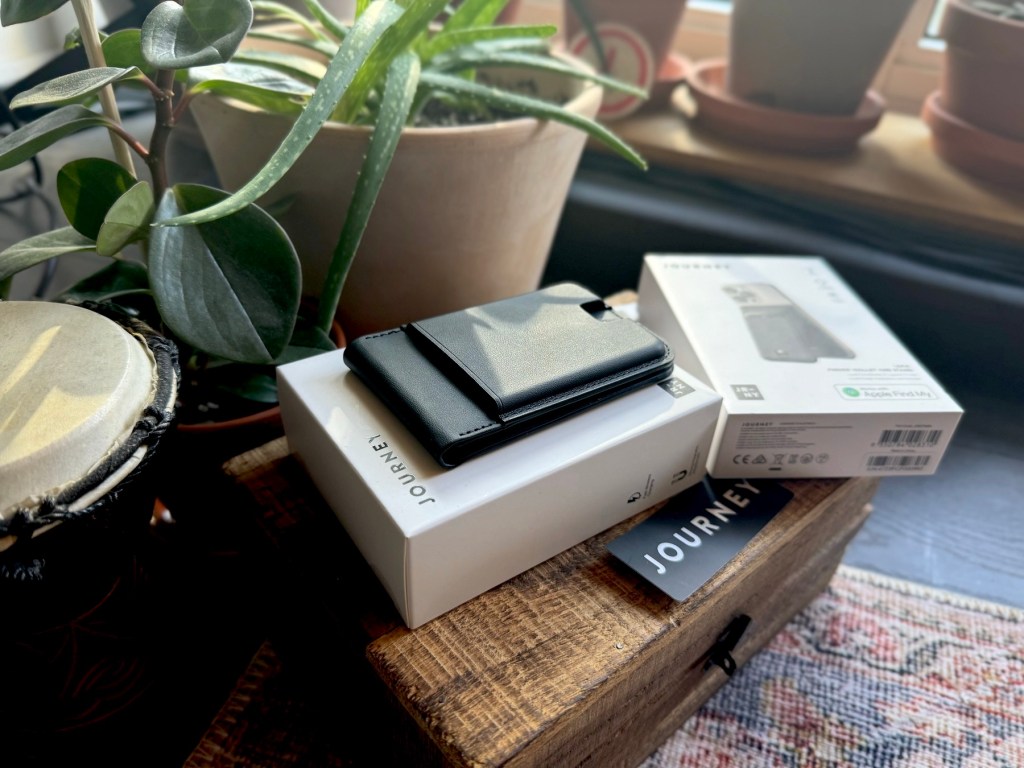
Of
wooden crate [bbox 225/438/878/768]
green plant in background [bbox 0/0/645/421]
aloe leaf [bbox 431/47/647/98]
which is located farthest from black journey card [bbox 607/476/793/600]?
aloe leaf [bbox 431/47/647/98]

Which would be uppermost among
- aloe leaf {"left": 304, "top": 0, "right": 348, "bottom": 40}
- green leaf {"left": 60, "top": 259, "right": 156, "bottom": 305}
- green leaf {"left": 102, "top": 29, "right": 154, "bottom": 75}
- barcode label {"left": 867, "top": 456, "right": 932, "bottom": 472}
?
aloe leaf {"left": 304, "top": 0, "right": 348, "bottom": 40}

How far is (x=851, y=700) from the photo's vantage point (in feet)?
1.89

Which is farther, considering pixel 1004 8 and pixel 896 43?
pixel 896 43

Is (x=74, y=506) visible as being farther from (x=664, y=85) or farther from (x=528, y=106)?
(x=664, y=85)

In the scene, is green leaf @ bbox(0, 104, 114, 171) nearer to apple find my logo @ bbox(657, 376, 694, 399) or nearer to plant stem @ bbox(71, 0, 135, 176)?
plant stem @ bbox(71, 0, 135, 176)

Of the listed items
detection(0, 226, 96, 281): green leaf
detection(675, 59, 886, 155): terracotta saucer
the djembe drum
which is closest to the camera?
the djembe drum

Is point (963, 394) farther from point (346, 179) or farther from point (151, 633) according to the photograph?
point (151, 633)

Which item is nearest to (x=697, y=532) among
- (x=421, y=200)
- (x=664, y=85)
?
(x=421, y=200)

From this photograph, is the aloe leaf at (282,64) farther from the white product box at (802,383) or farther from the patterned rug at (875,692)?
the patterned rug at (875,692)

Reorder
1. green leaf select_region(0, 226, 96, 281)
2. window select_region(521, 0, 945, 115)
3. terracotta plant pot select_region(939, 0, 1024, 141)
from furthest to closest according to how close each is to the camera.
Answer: window select_region(521, 0, 945, 115) → terracotta plant pot select_region(939, 0, 1024, 141) → green leaf select_region(0, 226, 96, 281)

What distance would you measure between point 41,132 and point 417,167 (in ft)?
0.78

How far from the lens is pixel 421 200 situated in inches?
22.7

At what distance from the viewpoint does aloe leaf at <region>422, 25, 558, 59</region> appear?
60cm

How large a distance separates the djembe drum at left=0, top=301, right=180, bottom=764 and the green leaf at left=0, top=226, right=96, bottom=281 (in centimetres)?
3
